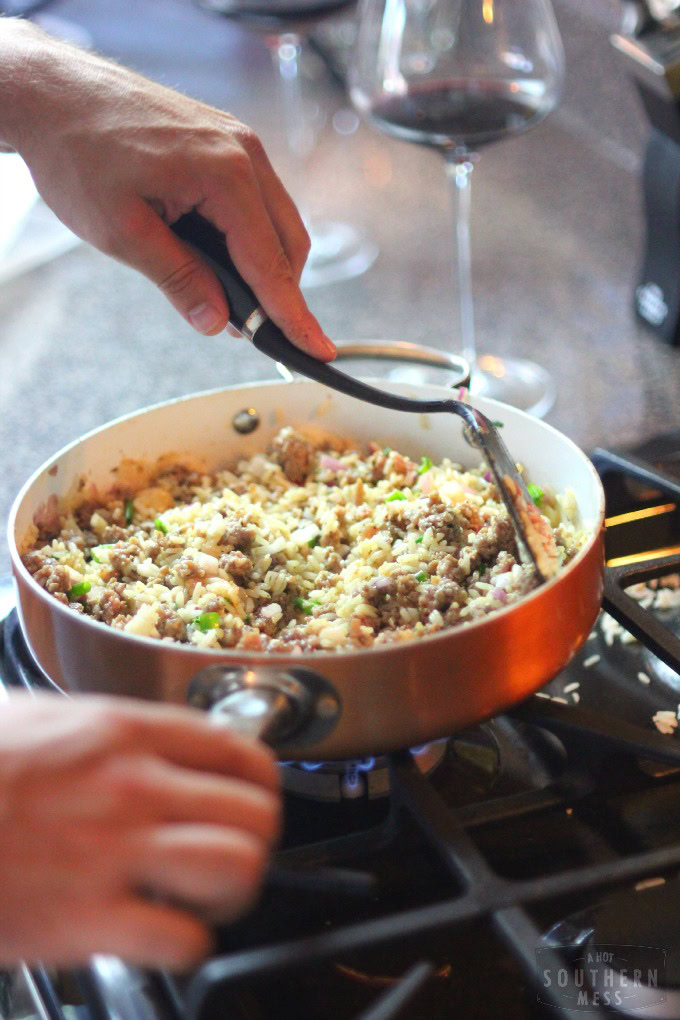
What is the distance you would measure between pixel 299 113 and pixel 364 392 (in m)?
1.27

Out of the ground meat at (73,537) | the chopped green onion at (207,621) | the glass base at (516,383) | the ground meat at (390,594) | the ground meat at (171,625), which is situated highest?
the ground meat at (390,594)

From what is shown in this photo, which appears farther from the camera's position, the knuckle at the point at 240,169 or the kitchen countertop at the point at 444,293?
the kitchen countertop at the point at 444,293

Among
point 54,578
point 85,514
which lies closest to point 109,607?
point 54,578

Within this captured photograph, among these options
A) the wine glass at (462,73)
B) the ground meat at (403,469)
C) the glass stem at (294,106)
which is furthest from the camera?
the glass stem at (294,106)

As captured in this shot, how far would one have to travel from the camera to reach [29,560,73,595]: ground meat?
0.71m

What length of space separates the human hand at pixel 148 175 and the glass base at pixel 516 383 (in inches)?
19.4

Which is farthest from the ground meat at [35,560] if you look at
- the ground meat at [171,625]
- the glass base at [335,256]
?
the glass base at [335,256]

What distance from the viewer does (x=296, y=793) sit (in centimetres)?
69

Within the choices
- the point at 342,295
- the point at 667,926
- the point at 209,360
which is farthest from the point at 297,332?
the point at 342,295

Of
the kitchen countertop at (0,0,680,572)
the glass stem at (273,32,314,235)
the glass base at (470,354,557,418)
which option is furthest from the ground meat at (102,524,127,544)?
the glass stem at (273,32,314,235)

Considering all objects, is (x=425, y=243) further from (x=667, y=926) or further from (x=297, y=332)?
(x=667, y=926)

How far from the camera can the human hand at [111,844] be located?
0.40 meters

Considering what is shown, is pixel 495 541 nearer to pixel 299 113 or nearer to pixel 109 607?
pixel 109 607

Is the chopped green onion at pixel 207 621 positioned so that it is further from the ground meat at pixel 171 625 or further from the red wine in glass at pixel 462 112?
the red wine in glass at pixel 462 112
